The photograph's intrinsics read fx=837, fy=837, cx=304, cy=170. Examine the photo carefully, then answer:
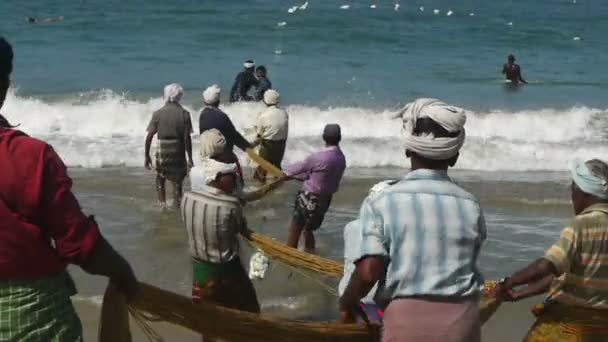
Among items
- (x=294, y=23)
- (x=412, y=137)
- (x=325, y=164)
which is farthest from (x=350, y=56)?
(x=412, y=137)

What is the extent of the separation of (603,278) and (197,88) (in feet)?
55.2

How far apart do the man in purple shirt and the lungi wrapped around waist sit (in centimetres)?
349

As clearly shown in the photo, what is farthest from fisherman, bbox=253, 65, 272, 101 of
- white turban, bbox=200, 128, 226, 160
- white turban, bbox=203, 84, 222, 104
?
white turban, bbox=200, 128, 226, 160

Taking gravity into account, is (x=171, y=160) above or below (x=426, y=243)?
below

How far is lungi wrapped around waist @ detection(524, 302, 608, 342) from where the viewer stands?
3799 mm

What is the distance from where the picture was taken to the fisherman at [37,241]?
2537mm

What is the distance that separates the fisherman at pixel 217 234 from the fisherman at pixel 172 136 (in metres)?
3.96

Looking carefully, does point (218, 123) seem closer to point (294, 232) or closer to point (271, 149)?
point (271, 149)

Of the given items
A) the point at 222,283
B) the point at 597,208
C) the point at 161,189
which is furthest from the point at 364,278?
the point at 161,189

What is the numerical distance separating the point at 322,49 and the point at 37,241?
24725 mm

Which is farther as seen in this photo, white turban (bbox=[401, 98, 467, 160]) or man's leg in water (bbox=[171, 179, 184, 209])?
man's leg in water (bbox=[171, 179, 184, 209])

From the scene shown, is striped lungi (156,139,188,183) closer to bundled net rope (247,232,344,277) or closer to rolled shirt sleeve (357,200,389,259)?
bundled net rope (247,232,344,277)

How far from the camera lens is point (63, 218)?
257cm

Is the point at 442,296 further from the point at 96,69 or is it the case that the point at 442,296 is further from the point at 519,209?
the point at 96,69
